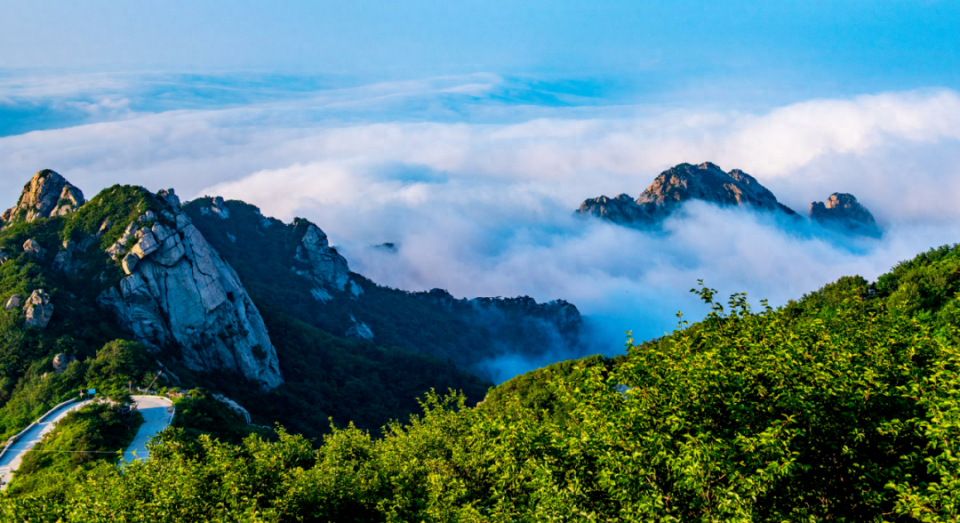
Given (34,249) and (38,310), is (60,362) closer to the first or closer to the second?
(38,310)

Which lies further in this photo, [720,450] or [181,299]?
[181,299]

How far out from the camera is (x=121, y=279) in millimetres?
109500

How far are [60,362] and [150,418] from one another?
83.7 feet

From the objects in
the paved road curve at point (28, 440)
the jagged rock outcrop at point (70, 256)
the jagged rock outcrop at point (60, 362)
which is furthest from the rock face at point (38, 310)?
the paved road curve at point (28, 440)

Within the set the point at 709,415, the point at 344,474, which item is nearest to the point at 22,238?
the point at 344,474

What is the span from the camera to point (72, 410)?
67500mm

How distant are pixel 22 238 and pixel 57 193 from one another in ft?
97.4

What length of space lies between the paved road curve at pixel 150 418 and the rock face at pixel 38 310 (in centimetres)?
2790

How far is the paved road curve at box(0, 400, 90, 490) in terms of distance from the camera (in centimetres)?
5700

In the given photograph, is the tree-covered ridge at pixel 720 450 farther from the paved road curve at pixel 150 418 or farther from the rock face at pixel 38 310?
the rock face at pixel 38 310

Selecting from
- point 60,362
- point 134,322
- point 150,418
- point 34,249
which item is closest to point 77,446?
point 150,418

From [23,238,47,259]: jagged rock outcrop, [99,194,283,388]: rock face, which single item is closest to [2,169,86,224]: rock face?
[23,238,47,259]: jagged rock outcrop

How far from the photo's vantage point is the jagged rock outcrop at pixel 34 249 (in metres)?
111

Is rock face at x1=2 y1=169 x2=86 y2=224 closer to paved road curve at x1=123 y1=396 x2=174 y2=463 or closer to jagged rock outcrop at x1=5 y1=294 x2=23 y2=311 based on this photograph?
jagged rock outcrop at x1=5 y1=294 x2=23 y2=311
